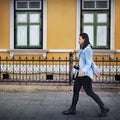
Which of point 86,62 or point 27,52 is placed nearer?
point 86,62

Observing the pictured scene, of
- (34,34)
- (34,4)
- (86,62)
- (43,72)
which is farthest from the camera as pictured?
(34,34)

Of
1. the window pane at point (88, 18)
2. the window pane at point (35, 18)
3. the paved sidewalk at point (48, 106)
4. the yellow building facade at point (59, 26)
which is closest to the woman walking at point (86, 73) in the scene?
the paved sidewalk at point (48, 106)

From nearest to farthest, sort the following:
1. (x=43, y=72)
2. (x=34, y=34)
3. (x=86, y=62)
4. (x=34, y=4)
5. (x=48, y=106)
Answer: (x=86, y=62)
(x=48, y=106)
(x=43, y=72)
(x=34, y=4)
(x=34, y=34)

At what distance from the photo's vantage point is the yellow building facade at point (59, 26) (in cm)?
1393

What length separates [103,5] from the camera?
14.0 meters

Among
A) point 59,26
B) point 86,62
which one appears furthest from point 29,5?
point 86,62

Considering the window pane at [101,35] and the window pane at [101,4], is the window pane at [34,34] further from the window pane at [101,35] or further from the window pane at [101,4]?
the window pane at [101,4]

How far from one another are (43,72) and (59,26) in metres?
2.08

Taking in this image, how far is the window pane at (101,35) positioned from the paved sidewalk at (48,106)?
10.5ft

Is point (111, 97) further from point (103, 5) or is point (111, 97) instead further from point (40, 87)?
point (103, 5)

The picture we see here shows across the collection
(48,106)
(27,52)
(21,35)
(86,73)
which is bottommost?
(48,106)

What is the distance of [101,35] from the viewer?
46.2ft

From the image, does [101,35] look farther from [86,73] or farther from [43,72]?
[86,73]

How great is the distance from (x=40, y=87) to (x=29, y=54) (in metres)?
2.71
